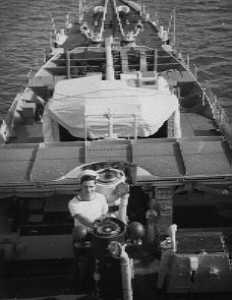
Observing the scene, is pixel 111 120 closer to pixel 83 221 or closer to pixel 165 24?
pixel 83 221

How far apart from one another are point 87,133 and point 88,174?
4200 millimetres

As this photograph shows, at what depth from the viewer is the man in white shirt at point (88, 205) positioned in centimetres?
980

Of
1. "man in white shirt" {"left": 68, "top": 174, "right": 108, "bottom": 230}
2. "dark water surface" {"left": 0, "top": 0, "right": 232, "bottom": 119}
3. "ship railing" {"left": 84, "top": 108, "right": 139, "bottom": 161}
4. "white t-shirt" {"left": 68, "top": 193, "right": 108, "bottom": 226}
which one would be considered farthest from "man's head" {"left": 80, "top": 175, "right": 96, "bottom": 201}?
"dark water surface" {"left": 0, "top": 0, "right": 232, "bottom": 119}

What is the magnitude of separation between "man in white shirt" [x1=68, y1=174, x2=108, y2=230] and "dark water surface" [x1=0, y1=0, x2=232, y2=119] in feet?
57.3

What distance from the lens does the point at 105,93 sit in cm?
1456

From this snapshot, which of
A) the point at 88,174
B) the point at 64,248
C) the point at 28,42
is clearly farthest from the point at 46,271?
the point at 28,42

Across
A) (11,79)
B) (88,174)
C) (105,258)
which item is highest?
(88,174)

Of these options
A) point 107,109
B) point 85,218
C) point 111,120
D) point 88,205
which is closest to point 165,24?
point 107,109

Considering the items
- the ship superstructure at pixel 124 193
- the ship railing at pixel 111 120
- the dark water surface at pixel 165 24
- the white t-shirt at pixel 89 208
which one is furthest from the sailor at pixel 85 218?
the dark water surface at pixel 165 24

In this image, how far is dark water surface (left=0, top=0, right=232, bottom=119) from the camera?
30625 mm

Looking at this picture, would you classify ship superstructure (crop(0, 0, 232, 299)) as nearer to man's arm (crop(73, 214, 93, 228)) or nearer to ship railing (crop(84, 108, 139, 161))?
ship railing (crop(84, 108, 139, 161))

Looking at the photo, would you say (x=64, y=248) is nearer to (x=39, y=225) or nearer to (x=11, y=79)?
(x=39, y=225)

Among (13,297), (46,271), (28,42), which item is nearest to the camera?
(13,297)

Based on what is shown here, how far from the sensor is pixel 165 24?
122ft
